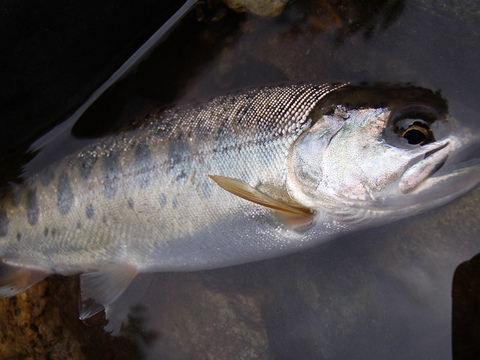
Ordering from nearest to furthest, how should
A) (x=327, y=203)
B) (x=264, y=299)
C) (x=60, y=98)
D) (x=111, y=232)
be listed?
(x=327, y=203) < (x=111, y=232) < (x=60, y=98) < (x=264, y=299)

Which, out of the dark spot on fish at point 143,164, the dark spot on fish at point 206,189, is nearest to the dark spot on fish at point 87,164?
the dark spot on fish at point 143,164

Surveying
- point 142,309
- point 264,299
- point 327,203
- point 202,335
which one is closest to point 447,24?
point 327,203

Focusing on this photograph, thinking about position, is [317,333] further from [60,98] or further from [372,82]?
[60,98]

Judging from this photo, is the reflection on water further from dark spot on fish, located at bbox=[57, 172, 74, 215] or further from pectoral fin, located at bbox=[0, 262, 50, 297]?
dark spot on fish, located at bbox=[57, 172, 74, 215]

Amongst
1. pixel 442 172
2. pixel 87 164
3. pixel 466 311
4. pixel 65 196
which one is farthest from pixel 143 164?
pixel 466 311

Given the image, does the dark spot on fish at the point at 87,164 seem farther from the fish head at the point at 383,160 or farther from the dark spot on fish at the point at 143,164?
the fish head at the point at 383,160

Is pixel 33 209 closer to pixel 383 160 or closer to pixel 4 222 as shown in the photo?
pixel 4 222

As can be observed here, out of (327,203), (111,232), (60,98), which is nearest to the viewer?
(327,203)
